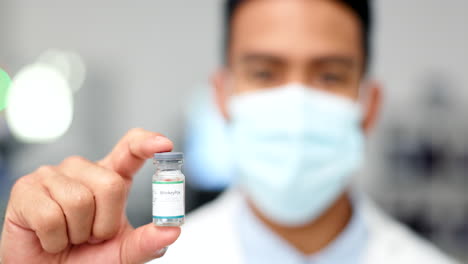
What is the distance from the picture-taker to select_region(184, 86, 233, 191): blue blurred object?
309 cm

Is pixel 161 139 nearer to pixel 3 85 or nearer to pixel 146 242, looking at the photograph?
pixel 146 242

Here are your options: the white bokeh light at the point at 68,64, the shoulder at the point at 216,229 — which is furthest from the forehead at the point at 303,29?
the white bokeh light at the point at 68,64

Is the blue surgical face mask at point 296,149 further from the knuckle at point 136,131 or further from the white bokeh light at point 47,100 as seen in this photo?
the white bokeh light at point 47,100

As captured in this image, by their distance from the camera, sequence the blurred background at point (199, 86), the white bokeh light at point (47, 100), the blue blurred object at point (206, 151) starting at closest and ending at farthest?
the white bokeh light at point (47, 100) → the blue blurred object at point (206, 151) → the blurred background at point (199, 86)

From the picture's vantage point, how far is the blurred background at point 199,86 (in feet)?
10.7

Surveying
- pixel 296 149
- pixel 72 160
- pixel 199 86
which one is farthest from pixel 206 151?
pixel 72 160

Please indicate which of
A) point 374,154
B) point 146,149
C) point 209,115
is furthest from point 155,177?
point 374,154

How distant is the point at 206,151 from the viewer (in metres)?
3.25

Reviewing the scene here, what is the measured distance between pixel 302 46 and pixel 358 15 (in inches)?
11.0

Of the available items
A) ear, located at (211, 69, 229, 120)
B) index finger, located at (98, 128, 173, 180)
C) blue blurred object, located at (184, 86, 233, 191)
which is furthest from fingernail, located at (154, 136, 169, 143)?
blue blurred object, located at (184, 86, 233, 191)

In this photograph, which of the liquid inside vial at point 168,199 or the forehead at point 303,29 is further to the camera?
the forehead at point 303,29

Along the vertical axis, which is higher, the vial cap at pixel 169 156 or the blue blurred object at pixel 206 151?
the vial cap at pixel 169 156

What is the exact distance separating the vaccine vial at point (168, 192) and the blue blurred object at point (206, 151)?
2360 mm

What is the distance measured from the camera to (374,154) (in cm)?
343
